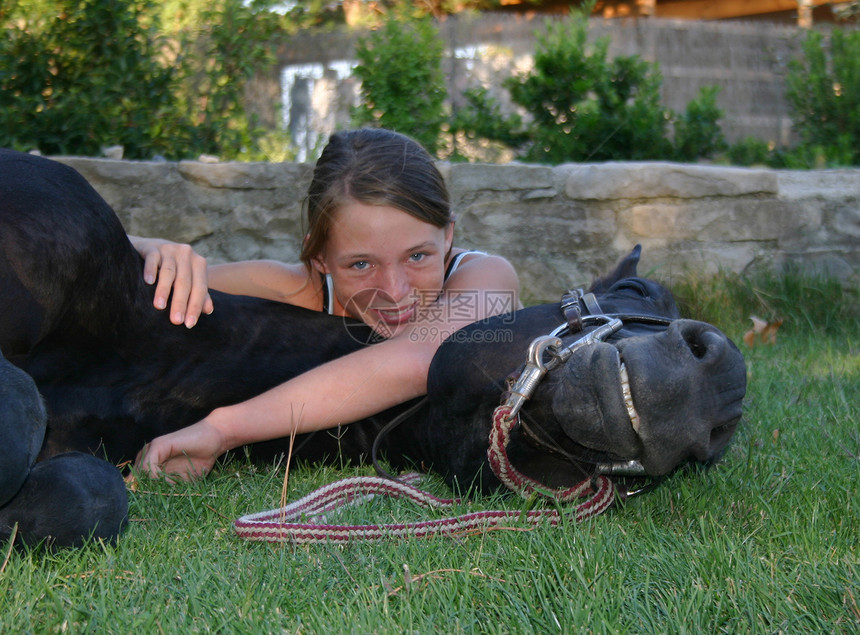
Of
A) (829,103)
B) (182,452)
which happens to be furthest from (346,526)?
(829,103)

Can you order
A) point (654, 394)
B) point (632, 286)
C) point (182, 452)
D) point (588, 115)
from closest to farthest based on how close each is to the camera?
point (654, 394) → point (632, 286) → point (182, 452) → point (588, 115)

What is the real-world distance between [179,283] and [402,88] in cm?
311

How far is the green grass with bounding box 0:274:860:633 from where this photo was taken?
115 centimetres

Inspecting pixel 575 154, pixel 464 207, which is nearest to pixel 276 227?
pixel 464 207

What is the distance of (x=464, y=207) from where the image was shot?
3.91 metres

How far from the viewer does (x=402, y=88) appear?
469cm

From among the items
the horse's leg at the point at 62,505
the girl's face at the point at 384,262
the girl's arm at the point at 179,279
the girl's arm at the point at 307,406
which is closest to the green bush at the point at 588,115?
the girl's face at the point at 384,262

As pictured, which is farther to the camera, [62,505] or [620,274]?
[620,274]

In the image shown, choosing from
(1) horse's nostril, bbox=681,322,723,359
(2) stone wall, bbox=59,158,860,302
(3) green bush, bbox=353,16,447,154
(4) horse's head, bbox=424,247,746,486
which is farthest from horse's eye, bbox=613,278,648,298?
(3) green bush, bbox=353,16,447,154

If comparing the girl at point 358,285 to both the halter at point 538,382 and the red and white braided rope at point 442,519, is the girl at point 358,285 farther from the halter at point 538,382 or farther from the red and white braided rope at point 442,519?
the halter at point 538,382

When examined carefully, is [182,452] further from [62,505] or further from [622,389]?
[622,389]

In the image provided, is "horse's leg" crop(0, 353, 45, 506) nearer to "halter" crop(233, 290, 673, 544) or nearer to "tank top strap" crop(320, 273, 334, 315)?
"halter" crop(233, 290, 673, 544)

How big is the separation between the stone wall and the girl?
4.16 feet

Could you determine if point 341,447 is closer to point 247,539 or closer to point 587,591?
point 247,539
